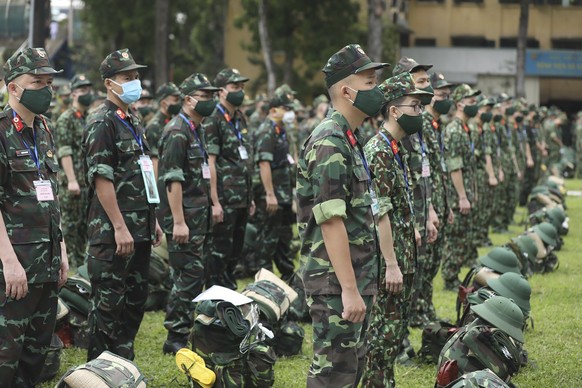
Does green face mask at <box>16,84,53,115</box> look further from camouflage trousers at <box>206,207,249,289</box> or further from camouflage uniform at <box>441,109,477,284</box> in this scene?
camouflage uniform at <box>441,109,477,284</box>

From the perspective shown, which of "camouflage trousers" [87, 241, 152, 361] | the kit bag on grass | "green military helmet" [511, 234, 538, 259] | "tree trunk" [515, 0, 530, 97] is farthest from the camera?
"tree trunk" [515, 0, 530, 97]

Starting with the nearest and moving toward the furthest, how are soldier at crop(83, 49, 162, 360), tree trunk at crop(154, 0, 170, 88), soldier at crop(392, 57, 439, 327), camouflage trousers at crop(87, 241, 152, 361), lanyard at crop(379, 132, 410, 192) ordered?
lanyard at crop(379, 132, 410, 192)
soldier at crop(83, 49, 162, 360)
camouflage trousers at crop(87, 241, 152, 361)
soldier at crop(392, 57, 439, 327)
tree trunk at crop(154, 0, 170, 88)

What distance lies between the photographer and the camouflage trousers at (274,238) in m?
11.6

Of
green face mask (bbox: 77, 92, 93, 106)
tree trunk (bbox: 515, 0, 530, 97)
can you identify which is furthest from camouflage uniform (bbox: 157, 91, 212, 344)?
tree trunk (bbox: 515, 0, 530, 97)

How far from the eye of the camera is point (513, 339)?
21.6 feet

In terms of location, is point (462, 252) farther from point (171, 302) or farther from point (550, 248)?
point (171, 302)

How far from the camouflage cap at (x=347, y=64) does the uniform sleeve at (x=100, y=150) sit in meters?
2.18

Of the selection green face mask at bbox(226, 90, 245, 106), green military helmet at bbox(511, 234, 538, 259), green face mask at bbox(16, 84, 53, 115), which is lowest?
green military helmet at bbox(511, 234, 538, 259)

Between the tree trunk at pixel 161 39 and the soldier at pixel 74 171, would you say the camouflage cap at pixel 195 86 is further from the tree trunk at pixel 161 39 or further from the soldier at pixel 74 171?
the tree trunk at pixel 161 39

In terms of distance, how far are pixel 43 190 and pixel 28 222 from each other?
22cm

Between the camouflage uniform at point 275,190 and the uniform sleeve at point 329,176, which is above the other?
the uniform sleeve at point 329,176

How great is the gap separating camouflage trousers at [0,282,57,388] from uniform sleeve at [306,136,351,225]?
1.97 metres

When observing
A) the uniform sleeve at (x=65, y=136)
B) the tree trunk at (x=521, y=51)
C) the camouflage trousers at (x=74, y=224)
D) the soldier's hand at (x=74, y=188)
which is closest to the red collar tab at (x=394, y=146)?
the soldier's hand at (x=74, y=188)

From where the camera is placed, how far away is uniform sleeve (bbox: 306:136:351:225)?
190 inches
